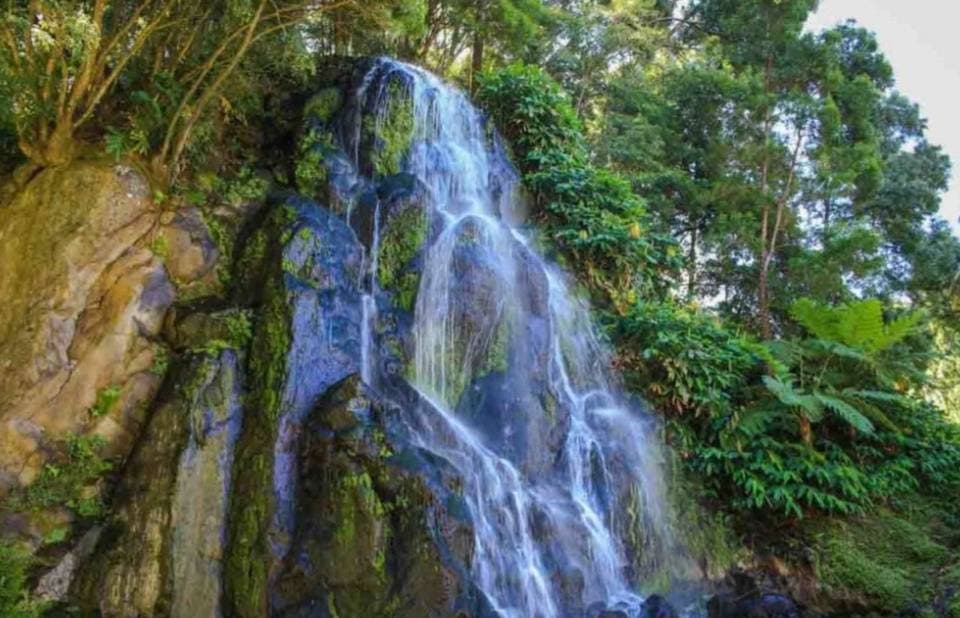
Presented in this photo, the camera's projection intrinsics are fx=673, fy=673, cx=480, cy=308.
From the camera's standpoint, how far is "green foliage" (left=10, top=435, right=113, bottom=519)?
516 centimetres

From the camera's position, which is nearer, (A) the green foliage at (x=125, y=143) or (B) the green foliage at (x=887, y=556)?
(A) the green foliage at (x=125, y=143)

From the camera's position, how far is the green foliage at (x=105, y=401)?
5.55 metres

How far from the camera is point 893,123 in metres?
14.7

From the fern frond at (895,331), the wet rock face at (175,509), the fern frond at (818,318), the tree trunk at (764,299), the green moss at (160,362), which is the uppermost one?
the tree trunk at (764,299)

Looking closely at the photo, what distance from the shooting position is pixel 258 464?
5.22 meters

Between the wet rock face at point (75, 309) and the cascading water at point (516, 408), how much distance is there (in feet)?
6.60

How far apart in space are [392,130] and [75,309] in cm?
435

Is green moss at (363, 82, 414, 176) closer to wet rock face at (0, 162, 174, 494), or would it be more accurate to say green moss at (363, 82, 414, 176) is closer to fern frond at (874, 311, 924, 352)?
wet rock face at (0, 162, 174, 494)

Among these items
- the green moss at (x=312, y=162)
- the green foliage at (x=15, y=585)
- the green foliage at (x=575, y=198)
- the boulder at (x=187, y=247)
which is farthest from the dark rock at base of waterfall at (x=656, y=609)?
the green moss at (x=312, y=162)

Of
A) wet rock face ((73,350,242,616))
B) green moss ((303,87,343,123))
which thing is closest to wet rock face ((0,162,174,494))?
wet rock face ((73,350,242,616))

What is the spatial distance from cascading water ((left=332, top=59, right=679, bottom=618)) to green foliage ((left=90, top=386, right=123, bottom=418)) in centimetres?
214

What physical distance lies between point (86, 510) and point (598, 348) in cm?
541

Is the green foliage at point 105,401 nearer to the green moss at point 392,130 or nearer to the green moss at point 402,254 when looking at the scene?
the green moss at point 402,254

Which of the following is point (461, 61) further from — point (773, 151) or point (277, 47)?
point (277, 47)
